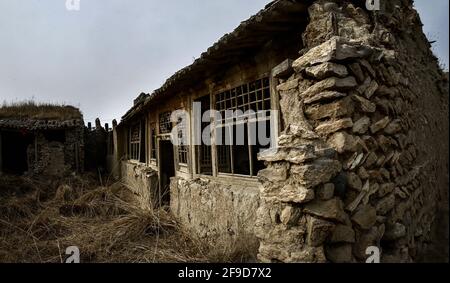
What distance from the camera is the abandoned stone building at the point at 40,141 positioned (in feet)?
44.1

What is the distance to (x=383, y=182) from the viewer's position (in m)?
2.87

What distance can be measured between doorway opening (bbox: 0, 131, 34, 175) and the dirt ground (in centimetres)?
644

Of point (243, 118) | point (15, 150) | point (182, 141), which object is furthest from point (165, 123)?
point (15, 150)

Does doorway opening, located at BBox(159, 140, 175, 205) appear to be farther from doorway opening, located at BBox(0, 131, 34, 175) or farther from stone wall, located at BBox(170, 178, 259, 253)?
doorway opening, located at BBox(0, 131, 34, 175)

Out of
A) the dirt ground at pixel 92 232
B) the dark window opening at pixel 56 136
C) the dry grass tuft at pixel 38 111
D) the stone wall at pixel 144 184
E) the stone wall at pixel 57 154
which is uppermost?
the dry grass tuft at pixel 38 111

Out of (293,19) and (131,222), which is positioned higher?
(293,19)

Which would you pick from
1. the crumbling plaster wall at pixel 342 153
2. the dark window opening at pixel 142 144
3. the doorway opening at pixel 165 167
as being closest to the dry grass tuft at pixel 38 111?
the dark window opening at pixel 142 144

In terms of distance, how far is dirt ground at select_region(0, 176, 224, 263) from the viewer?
5.11 meters

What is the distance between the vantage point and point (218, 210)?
513 cm

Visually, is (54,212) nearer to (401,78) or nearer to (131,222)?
(131,222)

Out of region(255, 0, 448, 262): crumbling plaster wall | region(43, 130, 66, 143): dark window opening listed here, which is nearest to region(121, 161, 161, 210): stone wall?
region(43, 130, 66, 143): dark window opening

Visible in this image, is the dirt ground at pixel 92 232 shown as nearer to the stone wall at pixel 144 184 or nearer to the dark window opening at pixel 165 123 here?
the stone wall at pixel 144 184
